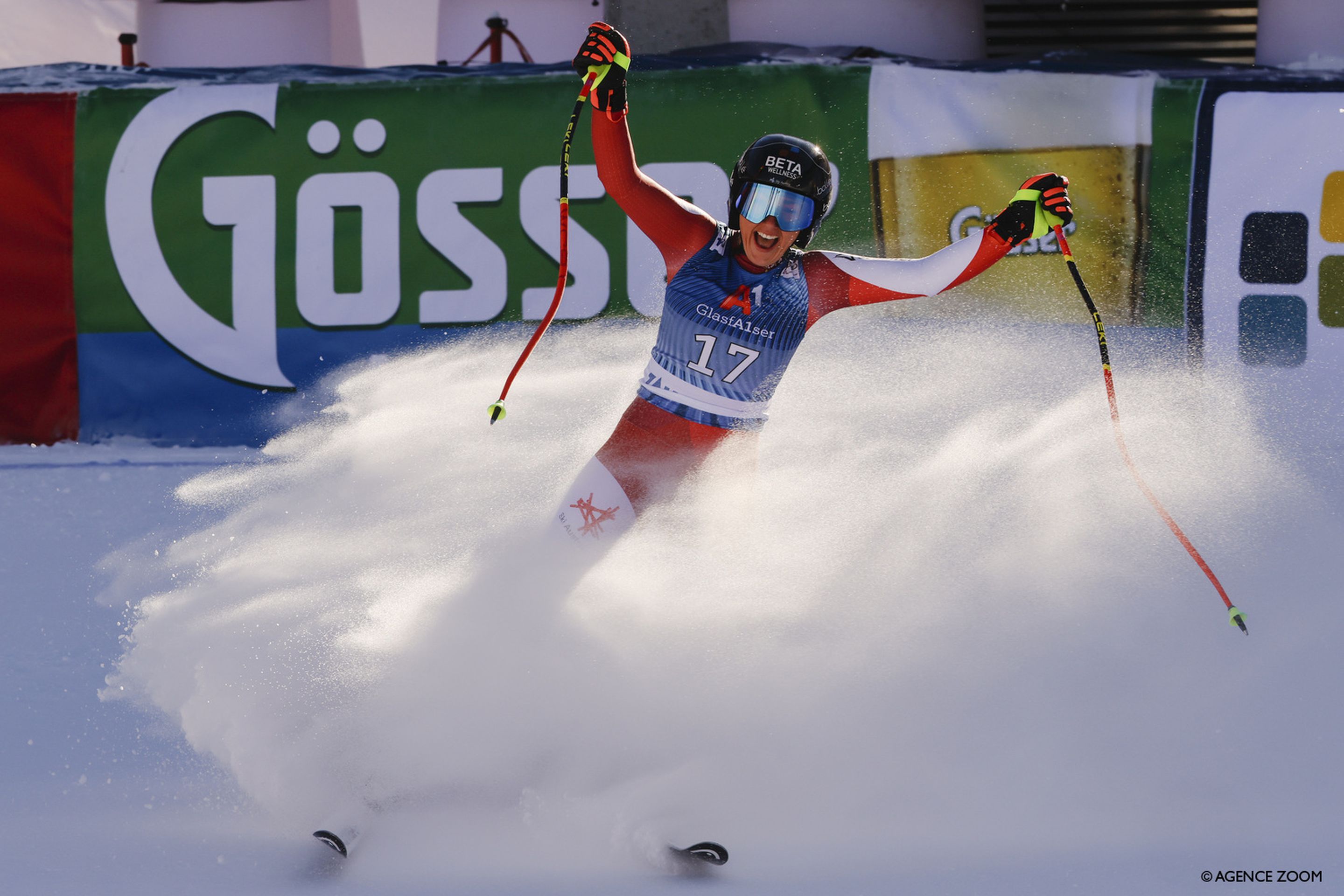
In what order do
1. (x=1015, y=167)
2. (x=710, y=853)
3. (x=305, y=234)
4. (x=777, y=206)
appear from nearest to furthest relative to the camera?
1. (x=710, y=853)
2. (x=777, y=206)
3. (x=1015, y=167)
4. (x=305, y=234)

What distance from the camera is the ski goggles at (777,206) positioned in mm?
2812

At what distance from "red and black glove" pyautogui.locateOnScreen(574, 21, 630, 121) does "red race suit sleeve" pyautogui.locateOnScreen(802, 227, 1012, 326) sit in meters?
0.68

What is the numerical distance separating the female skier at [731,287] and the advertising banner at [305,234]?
2674 millimetres

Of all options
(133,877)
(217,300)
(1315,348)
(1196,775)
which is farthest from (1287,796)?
(217,300)

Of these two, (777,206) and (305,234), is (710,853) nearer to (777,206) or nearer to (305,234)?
(777,206)

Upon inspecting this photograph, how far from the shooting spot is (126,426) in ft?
19.2

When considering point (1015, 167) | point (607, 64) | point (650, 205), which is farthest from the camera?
point (1015, 167)

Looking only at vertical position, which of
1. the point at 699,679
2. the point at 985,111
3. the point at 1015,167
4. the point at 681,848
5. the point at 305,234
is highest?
A: the point at 985,111

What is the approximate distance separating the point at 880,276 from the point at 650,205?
0.66m

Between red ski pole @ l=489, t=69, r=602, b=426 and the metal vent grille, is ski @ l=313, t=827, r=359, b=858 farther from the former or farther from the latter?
the metal vent grille

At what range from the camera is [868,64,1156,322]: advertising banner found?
529 cm

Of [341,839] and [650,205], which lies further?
[650,205]

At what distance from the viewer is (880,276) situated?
3.04 meters

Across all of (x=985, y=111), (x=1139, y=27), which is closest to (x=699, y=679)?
(x=985, y=111)
